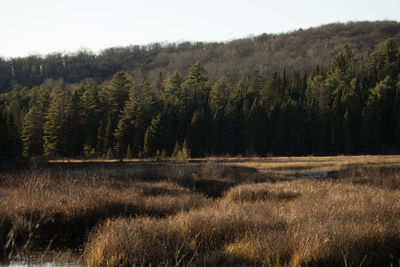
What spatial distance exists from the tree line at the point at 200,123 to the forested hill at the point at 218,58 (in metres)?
43.4

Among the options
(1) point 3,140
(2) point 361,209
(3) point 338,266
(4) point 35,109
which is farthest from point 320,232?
(4) point 35,109

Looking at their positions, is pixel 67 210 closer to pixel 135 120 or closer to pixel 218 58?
pixel 135 120

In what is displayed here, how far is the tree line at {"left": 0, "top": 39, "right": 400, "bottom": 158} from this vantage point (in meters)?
53.8

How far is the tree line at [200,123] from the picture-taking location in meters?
53.8

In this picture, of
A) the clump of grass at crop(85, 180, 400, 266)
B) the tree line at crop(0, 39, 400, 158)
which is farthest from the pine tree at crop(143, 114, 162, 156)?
the clump of grass at crop(85, 180, 400, 266)

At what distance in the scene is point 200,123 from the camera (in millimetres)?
57688

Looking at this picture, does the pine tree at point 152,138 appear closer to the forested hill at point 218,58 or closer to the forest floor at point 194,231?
the forest floor at point 194,231

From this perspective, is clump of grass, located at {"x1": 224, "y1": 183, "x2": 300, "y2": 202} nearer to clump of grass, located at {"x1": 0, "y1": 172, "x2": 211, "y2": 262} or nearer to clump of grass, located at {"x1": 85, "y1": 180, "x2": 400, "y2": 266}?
clump of grass, located at {"x1": 0, "y1": 172, "x2": 211, "y2": 262}

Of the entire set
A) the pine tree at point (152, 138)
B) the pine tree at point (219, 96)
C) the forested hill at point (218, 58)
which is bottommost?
the pine tree at point (152, 138)

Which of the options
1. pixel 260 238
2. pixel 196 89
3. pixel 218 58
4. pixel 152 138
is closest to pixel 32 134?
pixel 152 138

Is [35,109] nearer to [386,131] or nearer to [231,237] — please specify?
[231,237]

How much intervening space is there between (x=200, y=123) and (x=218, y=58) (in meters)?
100

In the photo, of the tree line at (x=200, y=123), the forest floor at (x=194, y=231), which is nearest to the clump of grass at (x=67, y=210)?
the forest floor at (x=194, y=231)

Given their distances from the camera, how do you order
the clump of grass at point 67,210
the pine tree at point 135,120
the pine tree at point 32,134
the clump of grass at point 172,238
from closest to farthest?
the clump of grass at point 172,238
the clump of grass at point 67,210
the pine tree at point 135,120
the pine tree at point 32,134
